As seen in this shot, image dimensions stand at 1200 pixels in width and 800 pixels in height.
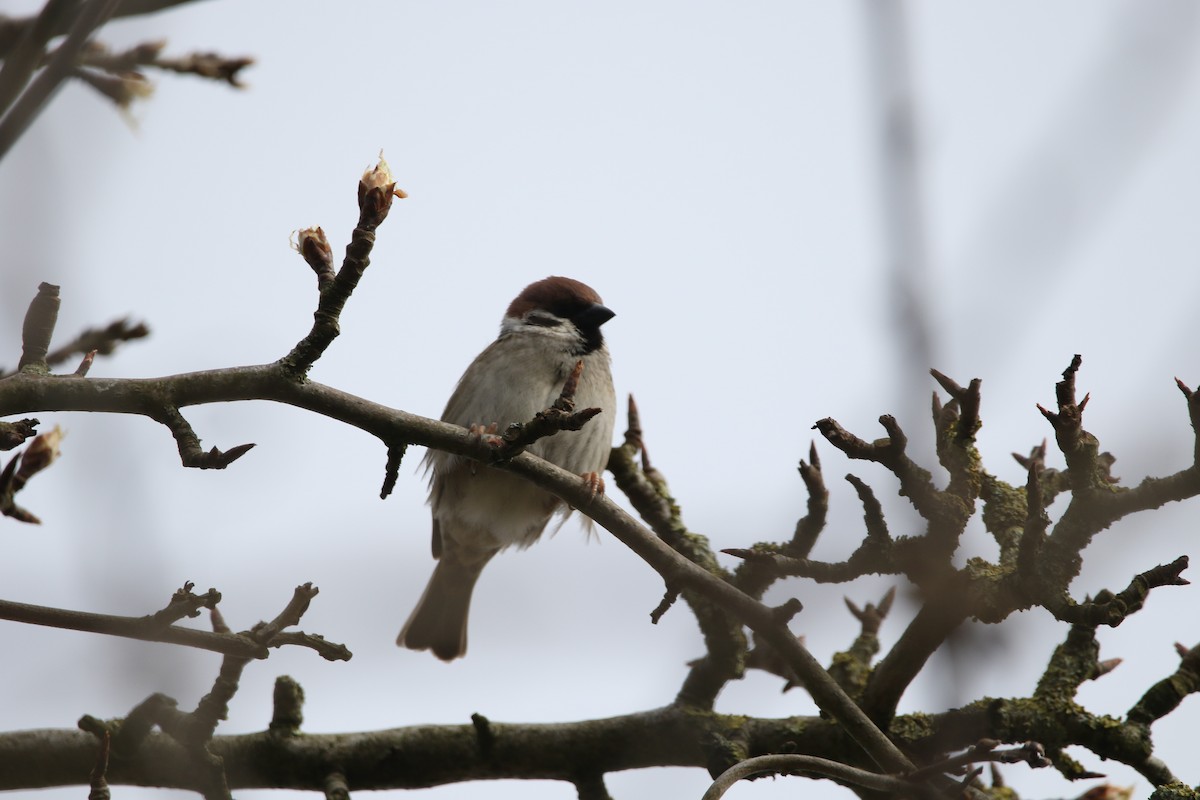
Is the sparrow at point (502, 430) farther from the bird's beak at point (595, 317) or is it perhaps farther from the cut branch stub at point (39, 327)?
the cut branch stub at point (39, 327)

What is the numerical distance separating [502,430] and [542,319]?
103 cm

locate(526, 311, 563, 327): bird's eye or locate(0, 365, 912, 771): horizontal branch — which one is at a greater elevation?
locate(526, 311, 563, 327): bird's eye

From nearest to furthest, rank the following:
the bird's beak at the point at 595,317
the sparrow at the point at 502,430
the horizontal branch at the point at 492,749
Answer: the horizontal branch at the point at 492,749, the sparrow at the point at 502,430, the bird's beak at the point at 595,317

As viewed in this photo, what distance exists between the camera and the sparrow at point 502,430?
4742 mm

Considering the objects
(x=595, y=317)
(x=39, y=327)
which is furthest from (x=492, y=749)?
(x=595, y=317)

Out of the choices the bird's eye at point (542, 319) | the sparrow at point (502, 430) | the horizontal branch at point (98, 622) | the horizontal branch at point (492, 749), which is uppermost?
the bird's eye at point (542, 319)

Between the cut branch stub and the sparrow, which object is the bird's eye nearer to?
the sparrow

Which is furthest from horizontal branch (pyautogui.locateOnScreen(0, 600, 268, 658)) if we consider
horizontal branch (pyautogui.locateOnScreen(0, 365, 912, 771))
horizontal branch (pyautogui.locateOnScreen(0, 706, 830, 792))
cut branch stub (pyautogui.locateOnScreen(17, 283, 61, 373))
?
horizontal branch (pyautogui.locateOnScreen(0, 706, 830, 792))

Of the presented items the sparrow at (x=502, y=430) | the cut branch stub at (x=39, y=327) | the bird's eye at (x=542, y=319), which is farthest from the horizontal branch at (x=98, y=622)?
the bird's eye at (x=542, y=319)

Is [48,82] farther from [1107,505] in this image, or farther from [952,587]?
[1107,505]

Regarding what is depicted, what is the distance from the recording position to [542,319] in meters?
5.55

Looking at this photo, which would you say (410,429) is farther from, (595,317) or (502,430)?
(595,317)

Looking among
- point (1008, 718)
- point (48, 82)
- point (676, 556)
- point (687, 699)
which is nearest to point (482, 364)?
point (687, 699)

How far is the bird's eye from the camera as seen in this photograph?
18.0ft
